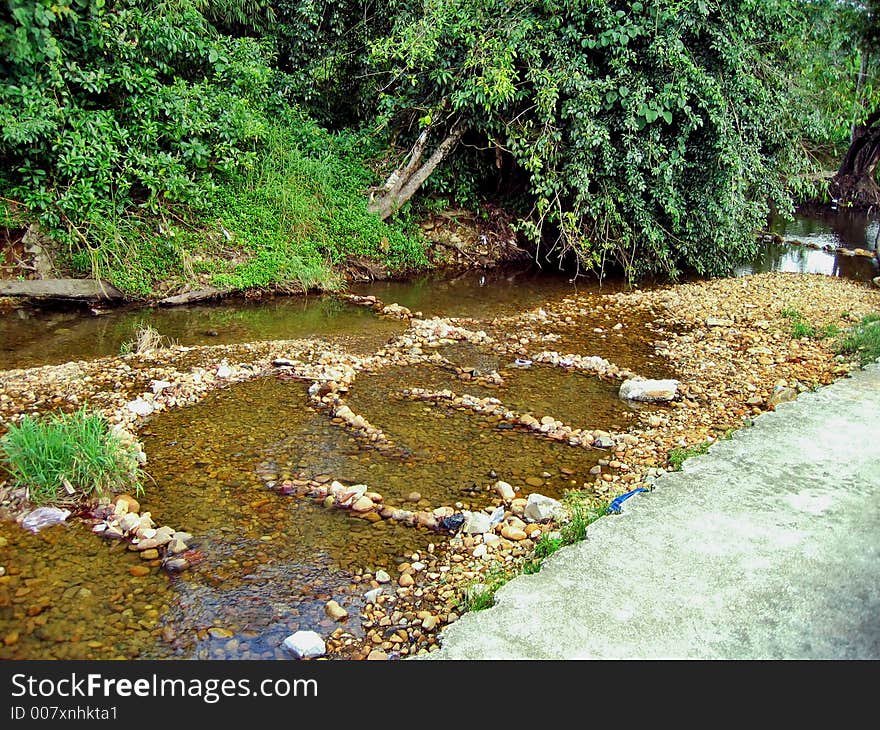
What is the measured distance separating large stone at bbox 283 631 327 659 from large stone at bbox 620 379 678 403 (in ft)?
12.3

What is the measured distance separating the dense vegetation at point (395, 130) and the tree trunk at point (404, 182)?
0.03 meters

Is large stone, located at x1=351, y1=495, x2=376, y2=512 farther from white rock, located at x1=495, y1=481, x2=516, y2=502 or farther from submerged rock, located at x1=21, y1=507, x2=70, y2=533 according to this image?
submerged rock, located at x1=21, y1=507, x2=70, y2=533

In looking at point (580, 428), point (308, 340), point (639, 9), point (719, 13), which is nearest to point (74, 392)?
point (308, 340)

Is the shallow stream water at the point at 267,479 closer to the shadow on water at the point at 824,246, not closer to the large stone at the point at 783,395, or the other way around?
the large stone at the point at 783,395

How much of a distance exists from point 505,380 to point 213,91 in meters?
5.86

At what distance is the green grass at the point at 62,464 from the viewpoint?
410 centimetres

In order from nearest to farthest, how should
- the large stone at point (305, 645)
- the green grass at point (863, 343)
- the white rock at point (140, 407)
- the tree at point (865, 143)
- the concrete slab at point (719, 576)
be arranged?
the concrete slab at point (719, 576)
the large stone at point (305, 645)
the white rock at point (140, 407)
the green grass at point (863, 343)
the tree at point (865, 143)

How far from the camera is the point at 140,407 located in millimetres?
5504

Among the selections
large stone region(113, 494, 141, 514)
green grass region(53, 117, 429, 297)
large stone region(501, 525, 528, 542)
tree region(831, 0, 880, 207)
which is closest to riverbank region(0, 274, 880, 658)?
large stone region(501, 525, 528, 542)

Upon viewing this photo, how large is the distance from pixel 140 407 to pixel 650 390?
3990 mm

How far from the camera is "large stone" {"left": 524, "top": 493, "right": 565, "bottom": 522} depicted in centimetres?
393

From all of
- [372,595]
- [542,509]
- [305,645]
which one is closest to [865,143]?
[542,509]

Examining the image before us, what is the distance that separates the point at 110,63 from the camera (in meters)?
8.57

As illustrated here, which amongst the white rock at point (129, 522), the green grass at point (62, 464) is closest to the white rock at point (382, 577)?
the white rock at point (129, 522)
